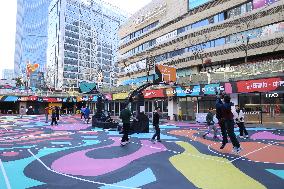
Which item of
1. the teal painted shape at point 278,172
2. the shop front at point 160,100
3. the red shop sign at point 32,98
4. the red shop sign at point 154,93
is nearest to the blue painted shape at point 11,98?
the red shop sign at point 32,98

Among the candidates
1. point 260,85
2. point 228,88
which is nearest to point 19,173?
point 260,85

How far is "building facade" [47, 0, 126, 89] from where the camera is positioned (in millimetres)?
149125

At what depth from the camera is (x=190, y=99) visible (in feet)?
107

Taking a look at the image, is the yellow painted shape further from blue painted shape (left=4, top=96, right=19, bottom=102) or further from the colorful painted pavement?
blue painted shape (left=4, top=96, right=19, bottom=102)

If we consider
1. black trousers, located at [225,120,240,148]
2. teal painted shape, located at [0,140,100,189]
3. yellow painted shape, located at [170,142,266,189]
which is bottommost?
teal painted shape, located at [0,140,100,189]

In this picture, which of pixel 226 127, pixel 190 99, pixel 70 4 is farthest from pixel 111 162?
pixel 70 4

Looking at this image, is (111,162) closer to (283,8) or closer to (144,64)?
(283,8)

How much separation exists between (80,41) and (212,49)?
12698cm

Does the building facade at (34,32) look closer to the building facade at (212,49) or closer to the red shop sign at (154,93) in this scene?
the building facade at (212,49)

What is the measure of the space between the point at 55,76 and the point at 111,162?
5736 inches

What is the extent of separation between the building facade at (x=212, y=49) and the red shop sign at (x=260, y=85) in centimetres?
8

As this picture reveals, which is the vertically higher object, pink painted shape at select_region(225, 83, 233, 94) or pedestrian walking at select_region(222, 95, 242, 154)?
pink painted shape at select_region(225, 83, 233, 94)

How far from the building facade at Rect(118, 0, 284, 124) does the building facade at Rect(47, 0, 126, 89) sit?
282 feet

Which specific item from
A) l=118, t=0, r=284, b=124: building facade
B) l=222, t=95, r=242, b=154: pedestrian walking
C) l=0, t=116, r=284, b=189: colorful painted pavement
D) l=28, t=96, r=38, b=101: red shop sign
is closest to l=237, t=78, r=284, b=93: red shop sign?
l=118, t=0, r=284, b=124: building facade
